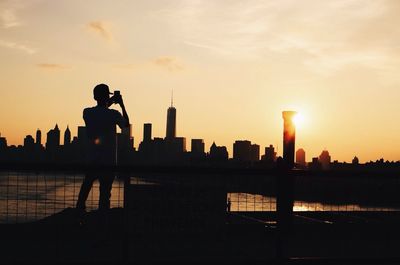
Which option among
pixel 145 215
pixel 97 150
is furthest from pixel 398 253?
pixel 97 150

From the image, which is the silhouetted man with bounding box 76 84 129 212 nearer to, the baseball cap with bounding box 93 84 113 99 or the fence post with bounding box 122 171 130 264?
the baseball cap with bounding box 93 84 113 99

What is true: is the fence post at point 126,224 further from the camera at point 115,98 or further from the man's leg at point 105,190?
the camera at point 115,98

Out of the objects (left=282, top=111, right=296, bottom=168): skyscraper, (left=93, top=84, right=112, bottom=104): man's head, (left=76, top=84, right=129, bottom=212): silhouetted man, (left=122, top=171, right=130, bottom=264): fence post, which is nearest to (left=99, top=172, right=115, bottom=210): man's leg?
(left=76, top=84, right=129, bottom=212): silhouetted man

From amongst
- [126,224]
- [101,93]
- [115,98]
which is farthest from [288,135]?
[126,224]

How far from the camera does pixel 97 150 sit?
26.8 feet

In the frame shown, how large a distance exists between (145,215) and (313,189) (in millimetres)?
3246

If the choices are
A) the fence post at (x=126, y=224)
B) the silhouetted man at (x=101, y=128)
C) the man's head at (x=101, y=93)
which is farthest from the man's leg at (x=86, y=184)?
the man's head at (x=101, y=93)

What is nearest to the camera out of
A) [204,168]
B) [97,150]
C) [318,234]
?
[204,168]

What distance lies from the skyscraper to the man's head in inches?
200

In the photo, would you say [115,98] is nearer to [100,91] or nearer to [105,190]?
[100,91]

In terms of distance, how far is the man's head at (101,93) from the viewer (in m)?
8.46

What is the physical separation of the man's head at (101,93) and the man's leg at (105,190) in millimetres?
1388

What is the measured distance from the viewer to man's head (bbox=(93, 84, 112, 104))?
8.46m

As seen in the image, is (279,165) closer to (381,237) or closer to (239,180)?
(239,180)
